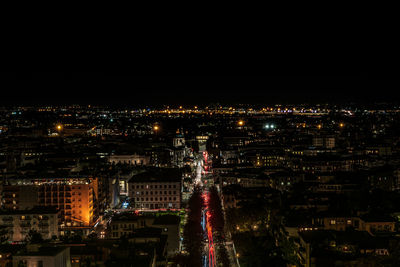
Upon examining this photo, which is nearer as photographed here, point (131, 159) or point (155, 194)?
point (155, 194)

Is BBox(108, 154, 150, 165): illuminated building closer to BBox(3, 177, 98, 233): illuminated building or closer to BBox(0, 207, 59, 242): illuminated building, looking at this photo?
BBox(3, 177, 98, 233): illuminated building

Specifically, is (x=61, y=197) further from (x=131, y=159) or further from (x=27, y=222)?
(x=131, y=159)

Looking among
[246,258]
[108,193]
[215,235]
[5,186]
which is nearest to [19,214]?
[5,186]

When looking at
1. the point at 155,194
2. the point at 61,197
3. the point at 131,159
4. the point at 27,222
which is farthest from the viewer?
the point at 131,159

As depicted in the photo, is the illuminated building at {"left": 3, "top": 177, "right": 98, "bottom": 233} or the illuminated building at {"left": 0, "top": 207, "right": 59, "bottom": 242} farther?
the illuminated building at {"left": 3, "top": 177, "right": 98, "bottom": 233}

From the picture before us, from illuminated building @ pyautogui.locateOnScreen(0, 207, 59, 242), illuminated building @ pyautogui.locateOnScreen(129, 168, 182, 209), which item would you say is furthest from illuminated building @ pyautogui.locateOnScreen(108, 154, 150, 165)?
illuminated building @ pyautogui.locateOnScreen(0, 207, 59, 242)

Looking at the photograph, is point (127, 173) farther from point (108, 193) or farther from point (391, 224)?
point (391, 224)

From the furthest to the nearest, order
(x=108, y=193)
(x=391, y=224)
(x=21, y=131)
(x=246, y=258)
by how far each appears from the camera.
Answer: (x=21, y=131), (x=108, y=193), (x=391, y=224), (x=246, y=258)

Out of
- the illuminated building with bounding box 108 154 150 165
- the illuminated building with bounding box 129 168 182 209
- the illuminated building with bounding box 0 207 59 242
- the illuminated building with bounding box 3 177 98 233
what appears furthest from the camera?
the illuminated building with bounding box 108 154 150 165

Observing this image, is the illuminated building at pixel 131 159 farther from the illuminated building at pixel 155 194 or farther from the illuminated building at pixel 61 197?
the illuminated building at pixel 61 197

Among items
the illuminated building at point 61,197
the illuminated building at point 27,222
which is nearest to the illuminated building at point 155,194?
the illuminated building at point 61,197

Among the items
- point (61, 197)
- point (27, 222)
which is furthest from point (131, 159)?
point (27, 222)
